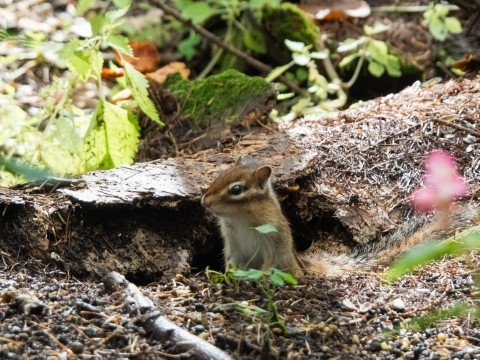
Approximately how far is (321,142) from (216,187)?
1072 millimetres

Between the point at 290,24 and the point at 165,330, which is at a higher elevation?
the point at 290,24

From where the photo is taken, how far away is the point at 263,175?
372 centimetres

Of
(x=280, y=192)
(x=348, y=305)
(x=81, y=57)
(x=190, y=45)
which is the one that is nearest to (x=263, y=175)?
(x=280, y=192)

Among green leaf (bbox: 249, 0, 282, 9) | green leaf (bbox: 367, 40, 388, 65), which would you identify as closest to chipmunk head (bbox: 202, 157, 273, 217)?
green leaf (bbox: 249, 0, 282, 9)

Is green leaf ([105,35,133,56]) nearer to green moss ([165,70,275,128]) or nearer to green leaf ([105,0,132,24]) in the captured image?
green leaf ([105,0,132,24])

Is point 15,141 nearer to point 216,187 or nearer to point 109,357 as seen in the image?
point 216,187

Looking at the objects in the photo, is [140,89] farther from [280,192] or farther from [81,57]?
[280,192]

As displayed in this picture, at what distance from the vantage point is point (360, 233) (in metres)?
4.10

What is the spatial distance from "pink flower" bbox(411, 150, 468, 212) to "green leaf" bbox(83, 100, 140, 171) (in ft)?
5.77

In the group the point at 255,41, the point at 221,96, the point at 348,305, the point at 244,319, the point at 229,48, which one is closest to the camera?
the point at 244,319

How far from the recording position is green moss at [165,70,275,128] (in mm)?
5039

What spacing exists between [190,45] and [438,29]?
2298mm

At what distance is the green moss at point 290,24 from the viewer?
21.6 ft

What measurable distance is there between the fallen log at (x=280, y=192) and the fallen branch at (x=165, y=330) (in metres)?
0.55
